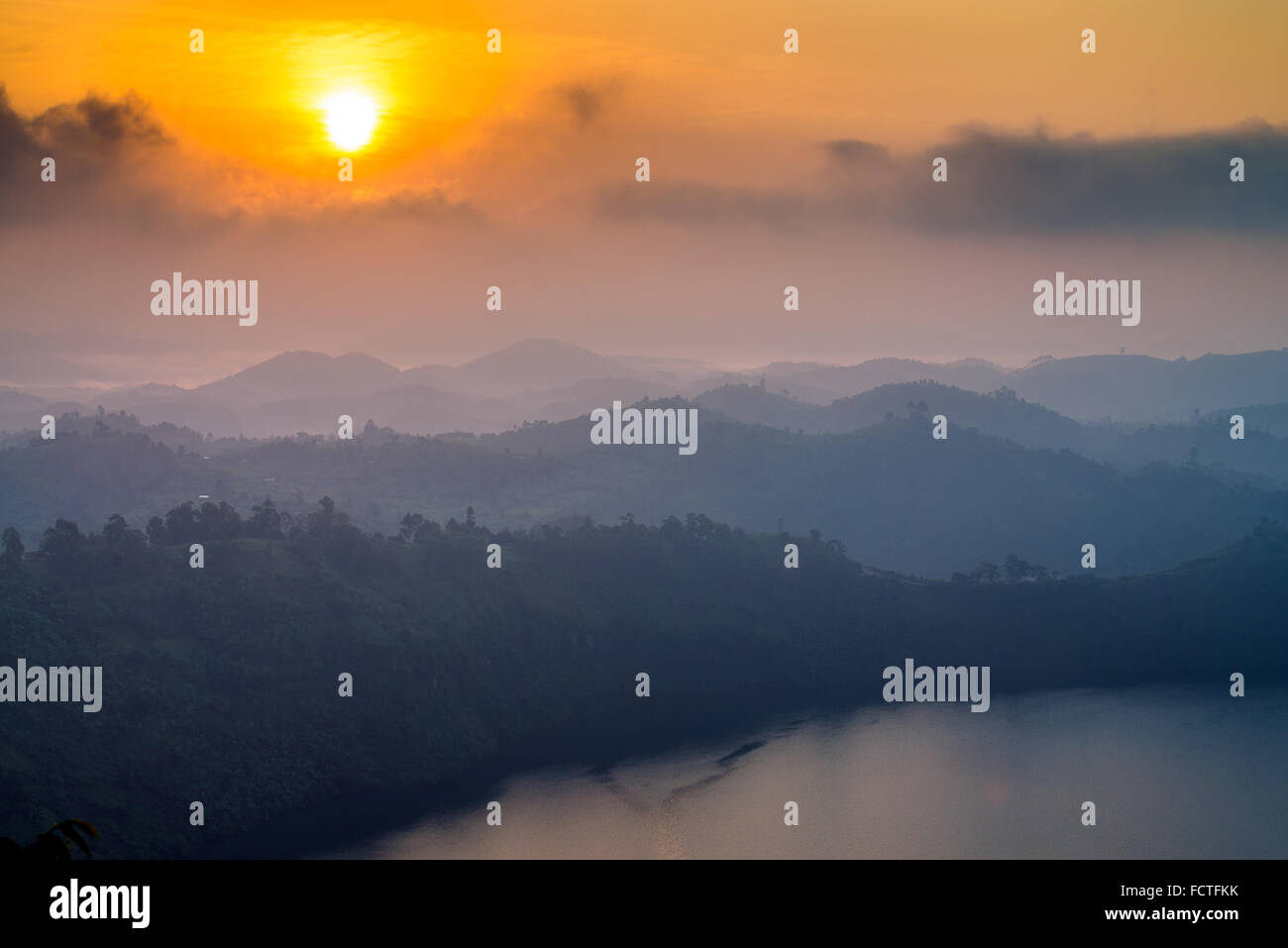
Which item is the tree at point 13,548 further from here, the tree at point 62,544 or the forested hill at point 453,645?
the tree at point 62,544

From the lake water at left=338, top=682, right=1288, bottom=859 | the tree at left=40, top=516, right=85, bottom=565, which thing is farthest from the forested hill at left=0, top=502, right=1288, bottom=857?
the lake water at left=338, top=682, right=1288, bottom=859

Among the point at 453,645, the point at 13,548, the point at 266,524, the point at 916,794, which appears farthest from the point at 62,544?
the point at 916,794

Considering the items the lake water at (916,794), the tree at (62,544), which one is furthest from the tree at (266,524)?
the lake water at (916,794)

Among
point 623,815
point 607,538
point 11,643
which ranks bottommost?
point 623,815
